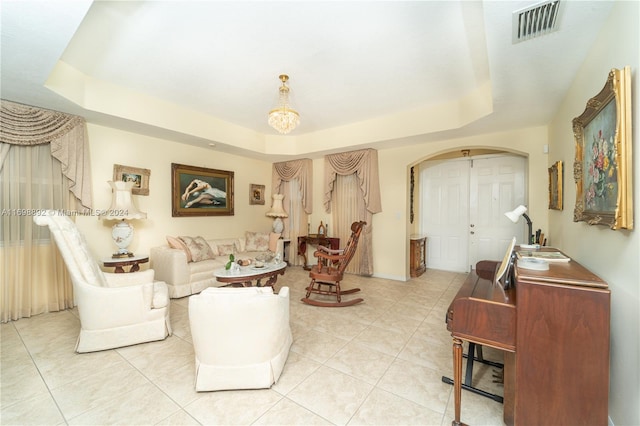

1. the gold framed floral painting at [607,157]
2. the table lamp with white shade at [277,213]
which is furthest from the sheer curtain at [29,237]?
the gold framed floral painting at [607,157]

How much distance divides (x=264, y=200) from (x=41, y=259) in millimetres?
3745

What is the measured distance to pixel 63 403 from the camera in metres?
1.76

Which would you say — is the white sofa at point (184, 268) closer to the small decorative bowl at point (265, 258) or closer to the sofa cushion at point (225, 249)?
the sofa cushion at point (225, 249)

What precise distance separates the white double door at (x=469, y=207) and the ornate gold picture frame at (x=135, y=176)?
17.7 ft

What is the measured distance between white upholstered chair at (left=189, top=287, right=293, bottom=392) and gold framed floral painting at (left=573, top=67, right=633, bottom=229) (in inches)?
81.8

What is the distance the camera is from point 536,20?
162 cm

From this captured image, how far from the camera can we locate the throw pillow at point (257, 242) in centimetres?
518

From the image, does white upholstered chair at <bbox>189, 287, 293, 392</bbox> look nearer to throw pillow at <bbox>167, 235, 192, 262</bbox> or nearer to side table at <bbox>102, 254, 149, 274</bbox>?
side table at <bbox>102, 254, 149, 274</bbox>

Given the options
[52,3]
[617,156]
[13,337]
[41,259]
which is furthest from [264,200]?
[617,156]

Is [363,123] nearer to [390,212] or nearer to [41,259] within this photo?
[390,212]

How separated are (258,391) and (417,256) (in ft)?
13.8

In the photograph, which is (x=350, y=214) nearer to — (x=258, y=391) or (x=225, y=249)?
(x=225, y=249)

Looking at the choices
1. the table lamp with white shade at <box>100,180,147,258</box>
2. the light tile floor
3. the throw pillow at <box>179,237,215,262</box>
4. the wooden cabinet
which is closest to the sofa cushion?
the throw pillow at <box>179,237,215,262</box>

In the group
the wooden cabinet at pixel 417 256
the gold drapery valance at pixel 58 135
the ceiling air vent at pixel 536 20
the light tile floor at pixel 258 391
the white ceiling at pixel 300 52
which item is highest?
the white ceiling at pixel 300 52
